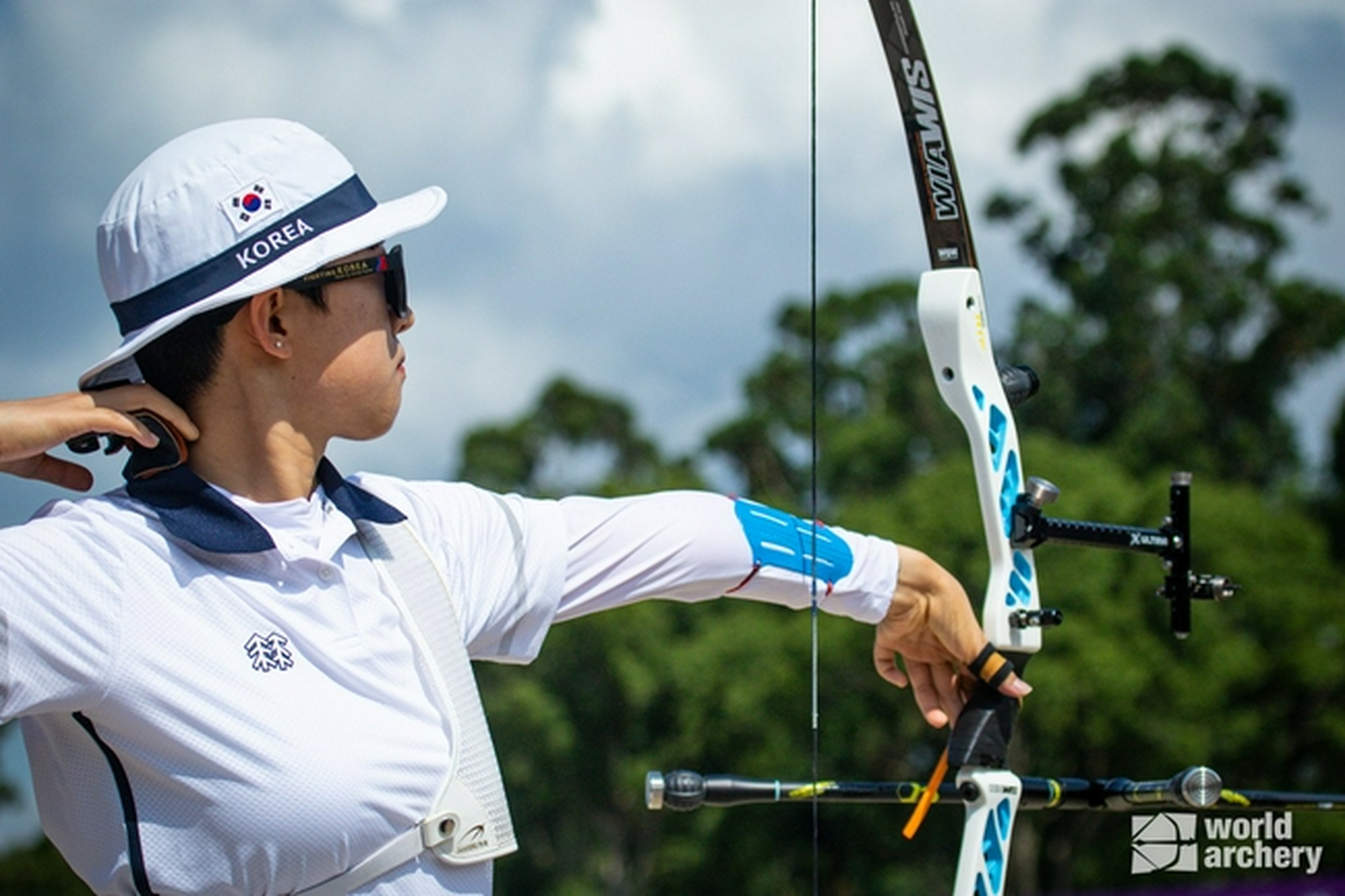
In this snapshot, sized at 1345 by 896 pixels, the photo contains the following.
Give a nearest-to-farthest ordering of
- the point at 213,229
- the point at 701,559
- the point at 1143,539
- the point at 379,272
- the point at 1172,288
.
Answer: the point at 213,229
the point at 379,272
the point at 701,559
the point at 1143,539
the point at 1172,288

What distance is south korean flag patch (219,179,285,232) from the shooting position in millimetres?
1828

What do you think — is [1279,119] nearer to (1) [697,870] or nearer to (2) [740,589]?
(1) [697,870]

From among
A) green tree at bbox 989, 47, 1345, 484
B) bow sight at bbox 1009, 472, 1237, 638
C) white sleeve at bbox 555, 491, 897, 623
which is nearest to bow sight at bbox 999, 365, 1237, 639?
A: bow sight at bbox 1009, 472, 1237, 638

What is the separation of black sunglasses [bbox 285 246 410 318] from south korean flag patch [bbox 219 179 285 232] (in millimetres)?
80

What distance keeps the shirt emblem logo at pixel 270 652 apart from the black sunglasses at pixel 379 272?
0.40 metres

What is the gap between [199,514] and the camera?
5.93 ft

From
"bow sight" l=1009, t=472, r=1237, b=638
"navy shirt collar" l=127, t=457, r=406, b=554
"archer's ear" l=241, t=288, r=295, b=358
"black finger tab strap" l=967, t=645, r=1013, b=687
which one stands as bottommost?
"black finger tab strap" l=967, t=645, r=1013, b=687

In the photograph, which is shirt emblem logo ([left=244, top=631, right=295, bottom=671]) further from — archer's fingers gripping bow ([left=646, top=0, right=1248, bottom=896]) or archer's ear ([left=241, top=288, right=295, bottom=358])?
archer's fingers gripping bow ([left=646, top=0, right=1248, bottom=896])

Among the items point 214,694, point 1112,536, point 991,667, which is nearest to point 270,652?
point 214,694

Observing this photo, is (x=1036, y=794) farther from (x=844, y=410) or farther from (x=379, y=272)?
(x=844, y=410)

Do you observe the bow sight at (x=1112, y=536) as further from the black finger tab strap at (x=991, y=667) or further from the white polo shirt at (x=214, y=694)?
the white polo shirt at (x=214, y=694)

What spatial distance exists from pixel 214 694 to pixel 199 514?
0.22 meters

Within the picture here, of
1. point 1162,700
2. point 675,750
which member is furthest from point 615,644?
point 1162,700

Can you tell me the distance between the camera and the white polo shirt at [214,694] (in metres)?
1.67
